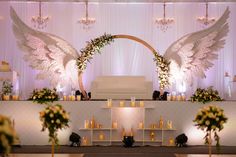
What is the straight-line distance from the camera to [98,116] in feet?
37.2

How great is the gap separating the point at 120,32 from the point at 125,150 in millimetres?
7491

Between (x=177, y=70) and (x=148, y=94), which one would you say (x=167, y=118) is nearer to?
(x=148, y=94)

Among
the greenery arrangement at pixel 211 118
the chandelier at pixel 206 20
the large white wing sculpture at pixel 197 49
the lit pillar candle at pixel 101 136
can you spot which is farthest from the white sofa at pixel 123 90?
the chandelier at pixel 206 20

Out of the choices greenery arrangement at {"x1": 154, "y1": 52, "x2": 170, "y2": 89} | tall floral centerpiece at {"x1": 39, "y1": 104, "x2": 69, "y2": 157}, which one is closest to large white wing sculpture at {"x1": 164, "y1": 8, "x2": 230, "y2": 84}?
greenery arrangement at {"x1": 154, "y1": 52, "x2": 170, "y2": 89}

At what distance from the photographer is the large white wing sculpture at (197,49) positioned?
13000mm

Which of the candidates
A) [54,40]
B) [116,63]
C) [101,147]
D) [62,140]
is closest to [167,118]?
[101,147]

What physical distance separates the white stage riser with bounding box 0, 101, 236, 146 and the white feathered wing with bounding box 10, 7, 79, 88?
73.1 inches

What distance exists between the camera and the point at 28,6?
1677 cm

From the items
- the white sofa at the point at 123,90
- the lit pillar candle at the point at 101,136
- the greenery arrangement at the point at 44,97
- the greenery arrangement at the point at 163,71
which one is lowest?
the lit pillar candle at the point at 101,136

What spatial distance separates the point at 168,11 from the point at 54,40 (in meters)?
5.48

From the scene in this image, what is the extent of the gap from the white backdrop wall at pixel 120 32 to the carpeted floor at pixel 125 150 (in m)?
6.24

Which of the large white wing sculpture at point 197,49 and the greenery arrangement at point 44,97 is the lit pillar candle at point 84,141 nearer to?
the greenery arrangement at point 44,97

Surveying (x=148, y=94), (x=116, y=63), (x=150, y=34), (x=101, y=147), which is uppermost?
(x=150, y=34)

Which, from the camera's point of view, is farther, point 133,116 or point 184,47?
point 184,47
